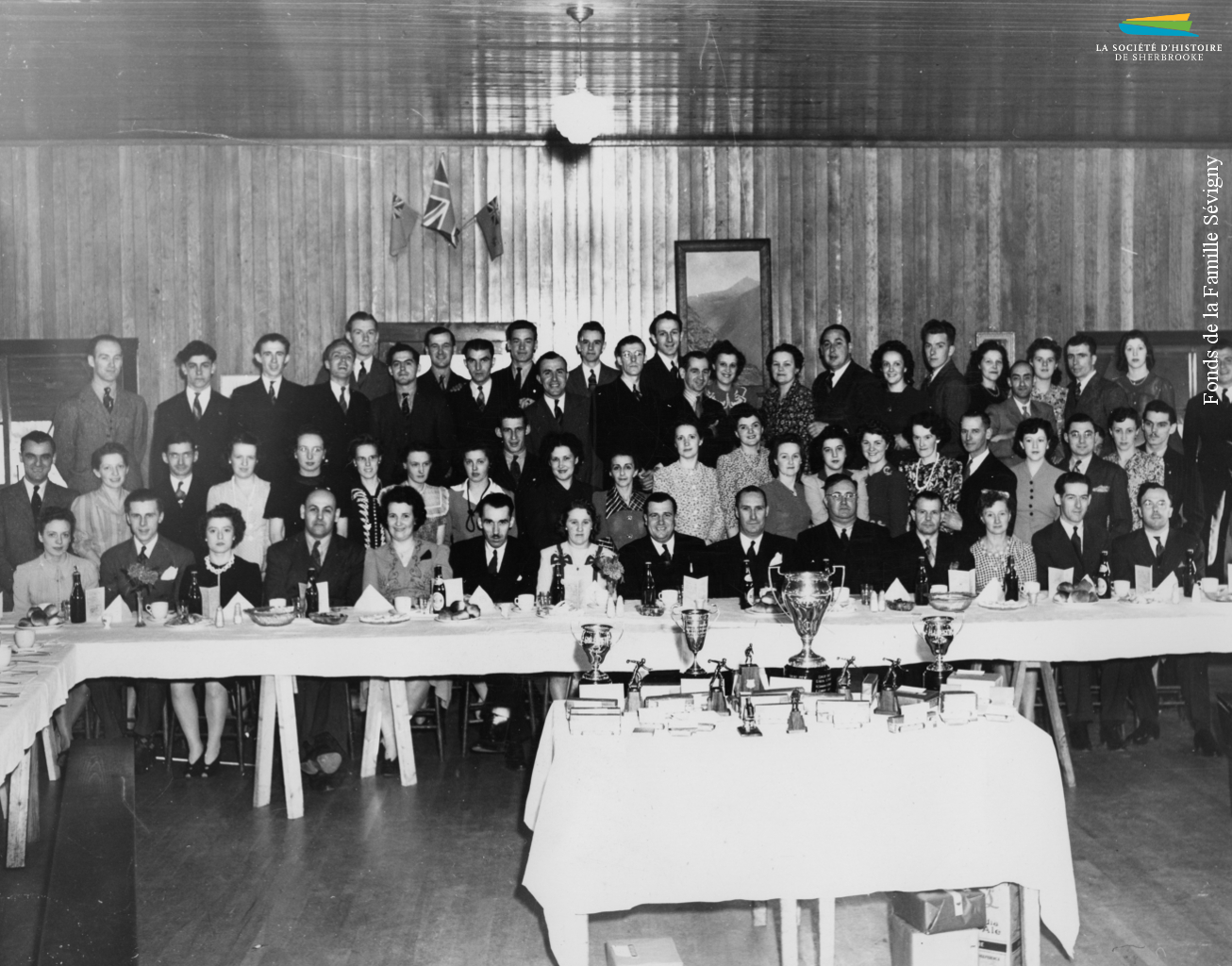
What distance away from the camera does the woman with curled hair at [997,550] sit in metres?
5.71

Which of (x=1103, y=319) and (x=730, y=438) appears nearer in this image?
(x=730, y=438)

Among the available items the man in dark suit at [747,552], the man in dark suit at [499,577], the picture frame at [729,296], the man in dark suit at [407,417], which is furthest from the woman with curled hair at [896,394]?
the man in dark suit at [407,417]

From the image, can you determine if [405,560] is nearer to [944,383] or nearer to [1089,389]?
→ [944,383]

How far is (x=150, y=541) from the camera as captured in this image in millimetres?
5723

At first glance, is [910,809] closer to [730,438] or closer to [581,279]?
[730,438]

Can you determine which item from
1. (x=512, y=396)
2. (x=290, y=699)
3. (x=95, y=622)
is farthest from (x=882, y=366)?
(x=95, y=622)

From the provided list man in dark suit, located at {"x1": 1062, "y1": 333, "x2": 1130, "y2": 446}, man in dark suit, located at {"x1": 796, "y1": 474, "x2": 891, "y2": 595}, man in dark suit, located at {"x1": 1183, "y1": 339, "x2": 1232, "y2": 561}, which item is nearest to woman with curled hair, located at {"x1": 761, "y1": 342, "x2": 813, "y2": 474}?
man in dark suit, located at {"x1": 796, "y1": 474, "x2": 891, "y2": 595}

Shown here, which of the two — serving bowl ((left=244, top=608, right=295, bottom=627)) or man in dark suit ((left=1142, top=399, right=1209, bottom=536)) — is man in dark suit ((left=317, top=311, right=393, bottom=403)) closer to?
serving bowl ((left=244, top=608, right=295, bottom=627))

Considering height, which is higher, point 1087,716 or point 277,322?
point 277,322

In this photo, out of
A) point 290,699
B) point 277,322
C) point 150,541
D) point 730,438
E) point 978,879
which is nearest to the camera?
point 978,879

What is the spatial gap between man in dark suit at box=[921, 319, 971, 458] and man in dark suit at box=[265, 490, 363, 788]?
340 cm

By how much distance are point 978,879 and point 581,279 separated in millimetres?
5975

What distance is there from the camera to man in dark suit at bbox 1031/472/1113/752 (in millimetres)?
5836

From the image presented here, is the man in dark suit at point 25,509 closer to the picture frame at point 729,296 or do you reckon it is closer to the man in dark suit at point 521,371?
the man in dark suit at point 521,371
